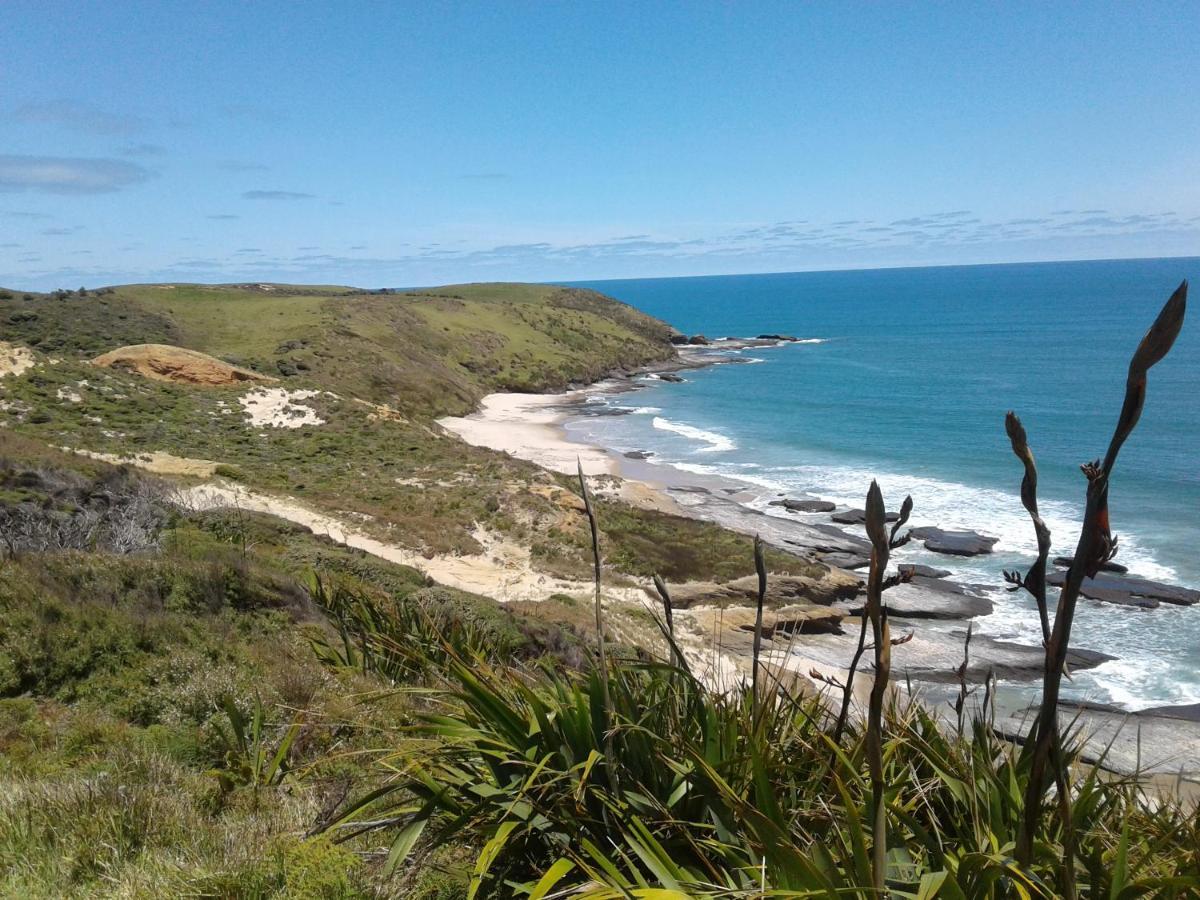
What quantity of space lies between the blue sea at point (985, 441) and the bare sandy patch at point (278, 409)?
55.5 feet

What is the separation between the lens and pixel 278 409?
1406 inches

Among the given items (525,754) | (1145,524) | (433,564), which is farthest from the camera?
(1145,524)

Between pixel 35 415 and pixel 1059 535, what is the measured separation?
33.7m

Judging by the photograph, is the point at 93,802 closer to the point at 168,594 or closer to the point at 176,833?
the point at 176,833

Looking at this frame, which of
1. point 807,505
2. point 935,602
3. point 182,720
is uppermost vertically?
point 182,720

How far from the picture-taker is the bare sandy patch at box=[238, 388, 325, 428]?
3419 centimetres

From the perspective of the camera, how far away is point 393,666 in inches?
267

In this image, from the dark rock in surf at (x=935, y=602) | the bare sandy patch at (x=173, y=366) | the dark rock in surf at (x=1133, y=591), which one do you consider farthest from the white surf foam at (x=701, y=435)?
the bare sandy patch at (x=173, y=366)

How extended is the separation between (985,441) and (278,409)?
3538cm

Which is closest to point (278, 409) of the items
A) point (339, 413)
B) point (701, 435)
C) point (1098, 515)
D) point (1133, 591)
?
point (339, 413)

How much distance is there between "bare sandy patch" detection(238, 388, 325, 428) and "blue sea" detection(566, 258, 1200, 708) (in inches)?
666

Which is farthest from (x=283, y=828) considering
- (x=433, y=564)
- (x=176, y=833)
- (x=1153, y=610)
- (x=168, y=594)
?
(x=1153, y=610)

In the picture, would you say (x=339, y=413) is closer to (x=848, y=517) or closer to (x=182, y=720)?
(x=848, y=517)

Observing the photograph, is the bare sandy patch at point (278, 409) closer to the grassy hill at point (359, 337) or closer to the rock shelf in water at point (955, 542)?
the grassy hill at point (359, 337)
